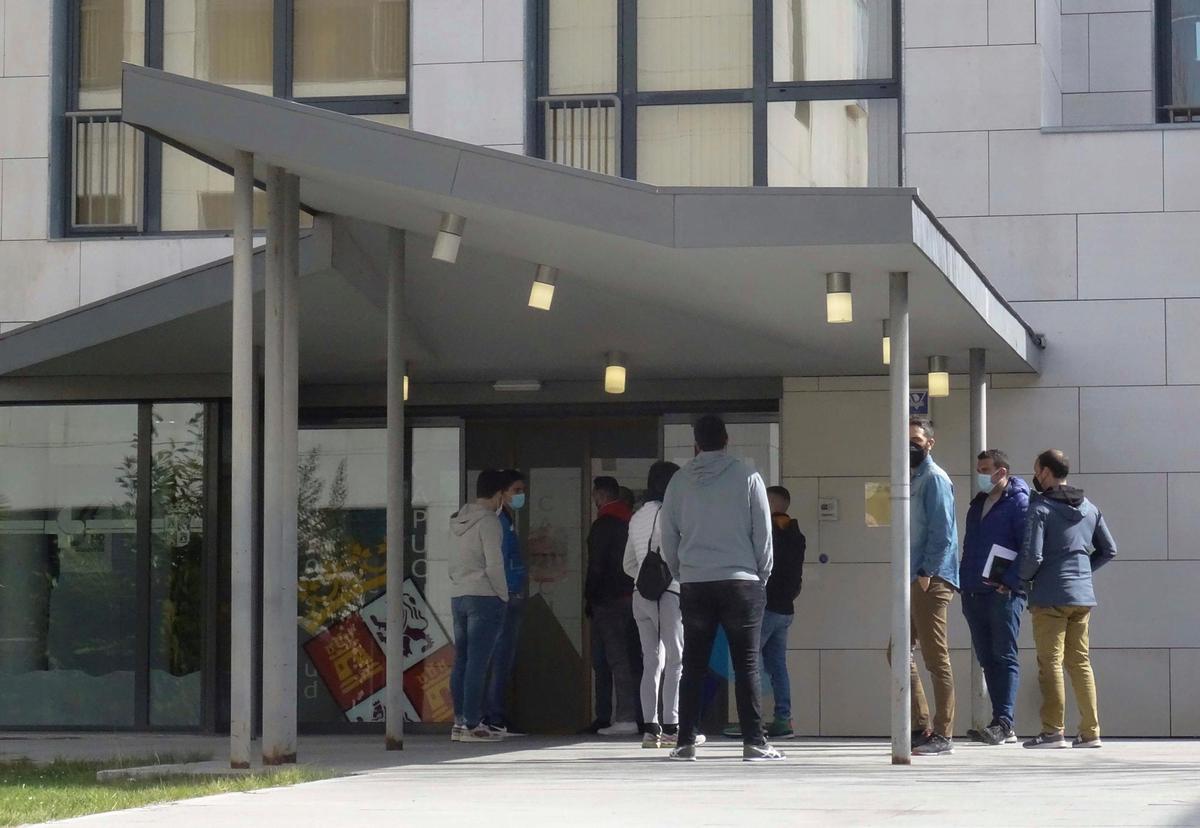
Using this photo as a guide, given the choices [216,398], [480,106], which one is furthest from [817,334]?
[216,398]

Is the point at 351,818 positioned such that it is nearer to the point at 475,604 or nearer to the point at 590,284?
the point at 590,284

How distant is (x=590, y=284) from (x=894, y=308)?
1.94 meters

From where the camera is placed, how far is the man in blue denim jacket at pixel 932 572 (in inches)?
390

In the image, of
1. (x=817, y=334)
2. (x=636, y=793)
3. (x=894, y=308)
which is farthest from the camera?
(x=817, y=334)

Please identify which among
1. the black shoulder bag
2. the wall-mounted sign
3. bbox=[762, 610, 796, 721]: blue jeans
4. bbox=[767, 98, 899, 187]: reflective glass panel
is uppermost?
bbox=[767, 98, 899, 187]: reflective glass panel

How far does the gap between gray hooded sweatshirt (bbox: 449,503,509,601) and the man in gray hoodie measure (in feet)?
7.74

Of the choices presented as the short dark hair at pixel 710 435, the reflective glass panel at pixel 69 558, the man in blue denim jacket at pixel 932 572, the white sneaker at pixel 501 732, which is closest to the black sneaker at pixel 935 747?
the man in blue denim jacket at pixel 932 572

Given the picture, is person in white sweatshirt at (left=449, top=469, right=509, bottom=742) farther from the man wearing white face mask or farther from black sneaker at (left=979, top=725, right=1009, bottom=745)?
black sneaker at (left=979, top=725, right=1009, bottom=745)

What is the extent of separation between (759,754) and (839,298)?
235 cm

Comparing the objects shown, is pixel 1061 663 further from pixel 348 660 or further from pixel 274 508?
pixel 348 660

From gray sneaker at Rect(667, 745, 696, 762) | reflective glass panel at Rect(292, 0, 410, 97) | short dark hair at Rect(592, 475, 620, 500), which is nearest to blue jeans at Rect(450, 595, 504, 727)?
short dark hair at Rect(592, 475, 620, 500)

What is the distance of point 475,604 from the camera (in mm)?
→ 11570

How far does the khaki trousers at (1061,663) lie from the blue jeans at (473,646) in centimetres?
328

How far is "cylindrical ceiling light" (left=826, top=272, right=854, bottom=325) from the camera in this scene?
8.77m
